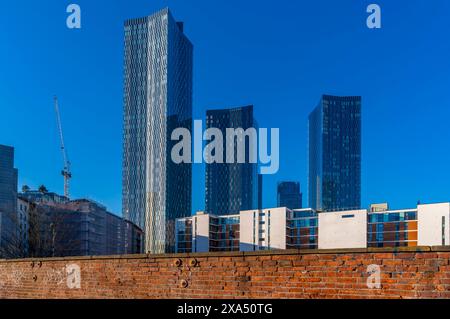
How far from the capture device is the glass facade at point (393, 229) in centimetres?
8069

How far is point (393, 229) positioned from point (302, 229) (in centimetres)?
2054

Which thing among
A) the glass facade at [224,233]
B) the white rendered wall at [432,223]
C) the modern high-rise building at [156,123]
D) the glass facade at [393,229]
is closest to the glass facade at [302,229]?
the glass facade at [393,229]

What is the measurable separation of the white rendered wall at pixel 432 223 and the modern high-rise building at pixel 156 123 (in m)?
81.2

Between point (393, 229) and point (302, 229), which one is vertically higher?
point (393, 229)

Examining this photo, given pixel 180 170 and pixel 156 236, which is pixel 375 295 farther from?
pixel 180 170

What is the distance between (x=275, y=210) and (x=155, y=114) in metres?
92.6

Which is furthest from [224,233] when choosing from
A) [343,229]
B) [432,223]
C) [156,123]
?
[156,123]

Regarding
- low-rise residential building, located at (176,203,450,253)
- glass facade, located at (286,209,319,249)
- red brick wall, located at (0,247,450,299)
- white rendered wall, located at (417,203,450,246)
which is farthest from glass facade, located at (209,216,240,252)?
red brick wall, located at (0,247,450,299)

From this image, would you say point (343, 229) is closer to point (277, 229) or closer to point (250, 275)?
point (277, 229)

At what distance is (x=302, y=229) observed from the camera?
94250 millimetres

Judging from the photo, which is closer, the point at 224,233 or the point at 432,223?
the point at 432,223

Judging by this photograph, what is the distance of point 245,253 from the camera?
25.0ft

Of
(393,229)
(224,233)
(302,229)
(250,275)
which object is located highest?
(250,275)
